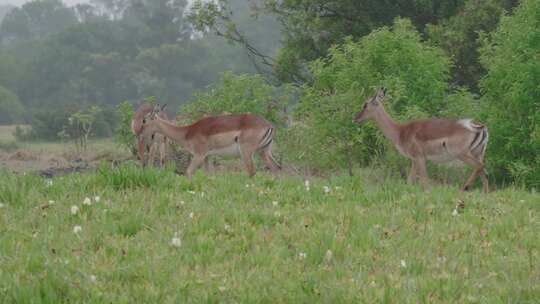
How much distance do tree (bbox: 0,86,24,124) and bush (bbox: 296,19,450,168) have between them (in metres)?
57.5

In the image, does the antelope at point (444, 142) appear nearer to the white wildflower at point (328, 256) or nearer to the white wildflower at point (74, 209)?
the white wildflower at point (328, 256)

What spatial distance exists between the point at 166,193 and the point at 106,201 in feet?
2.56

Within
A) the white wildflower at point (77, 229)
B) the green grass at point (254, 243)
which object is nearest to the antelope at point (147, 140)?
the green grass at point (254, 243)

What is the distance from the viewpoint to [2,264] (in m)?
5.84

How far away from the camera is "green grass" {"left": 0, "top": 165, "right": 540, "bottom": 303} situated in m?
5.36

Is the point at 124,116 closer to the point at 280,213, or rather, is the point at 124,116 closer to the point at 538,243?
the point at 280,213

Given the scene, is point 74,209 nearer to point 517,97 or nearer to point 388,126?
point 388,126

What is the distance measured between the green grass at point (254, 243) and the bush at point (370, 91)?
659 centimetres

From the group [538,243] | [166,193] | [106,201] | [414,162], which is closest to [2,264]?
[106,201]

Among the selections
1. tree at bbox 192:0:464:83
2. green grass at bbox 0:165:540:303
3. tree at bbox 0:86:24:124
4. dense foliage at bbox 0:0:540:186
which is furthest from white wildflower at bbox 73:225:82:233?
tree at bbox 0:86:24:124

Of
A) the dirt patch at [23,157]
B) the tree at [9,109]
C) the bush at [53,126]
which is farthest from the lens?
the tree at [9,109]

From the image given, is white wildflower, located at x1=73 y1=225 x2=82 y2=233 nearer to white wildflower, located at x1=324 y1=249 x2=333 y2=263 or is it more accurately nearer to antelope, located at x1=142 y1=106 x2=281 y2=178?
white wildflower, located at x1=324 y1=249 x2=333 y2=263

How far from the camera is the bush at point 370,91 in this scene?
635 inches

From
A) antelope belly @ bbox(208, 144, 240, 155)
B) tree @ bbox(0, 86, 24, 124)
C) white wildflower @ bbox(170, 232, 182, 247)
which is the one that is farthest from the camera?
tree @ bbox(0, 86, 24, 124)
